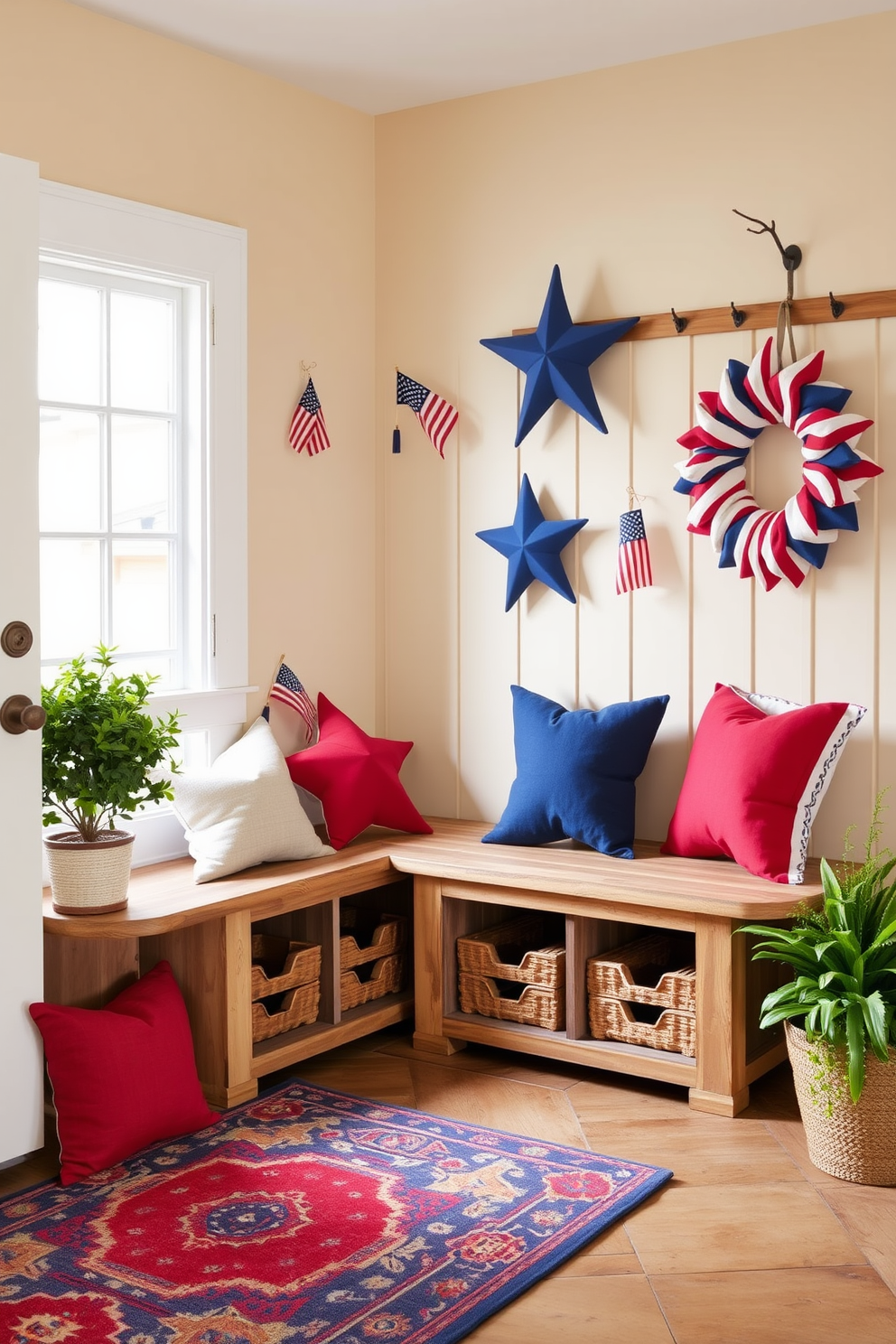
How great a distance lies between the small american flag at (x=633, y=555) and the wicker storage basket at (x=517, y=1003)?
42.4 inches

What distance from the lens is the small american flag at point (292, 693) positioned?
151 inches

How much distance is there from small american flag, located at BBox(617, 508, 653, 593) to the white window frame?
3.40 ft

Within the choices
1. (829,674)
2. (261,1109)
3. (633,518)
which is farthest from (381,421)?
(261,1109)

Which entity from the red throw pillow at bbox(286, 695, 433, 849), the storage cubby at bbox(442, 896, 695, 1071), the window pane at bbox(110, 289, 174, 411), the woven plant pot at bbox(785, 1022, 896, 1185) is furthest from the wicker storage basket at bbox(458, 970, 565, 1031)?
the window pane at bbox(110, 289, 174, 411)

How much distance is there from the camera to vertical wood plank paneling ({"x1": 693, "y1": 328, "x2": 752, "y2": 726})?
11.5 ft

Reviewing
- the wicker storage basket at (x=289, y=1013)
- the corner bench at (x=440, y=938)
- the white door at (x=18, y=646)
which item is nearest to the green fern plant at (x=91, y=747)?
the white door at (x=18, y=646)

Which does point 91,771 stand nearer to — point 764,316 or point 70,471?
point 70,471

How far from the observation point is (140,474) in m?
3.50

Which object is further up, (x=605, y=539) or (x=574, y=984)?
(x=605, y=539)

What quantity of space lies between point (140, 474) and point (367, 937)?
4.64ft

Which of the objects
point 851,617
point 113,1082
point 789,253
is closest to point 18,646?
point 113,1082

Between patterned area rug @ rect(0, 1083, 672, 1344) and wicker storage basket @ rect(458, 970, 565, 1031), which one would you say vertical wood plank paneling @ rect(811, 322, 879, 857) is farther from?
patterned area rug @ rect(0, 1083, 672, 1344)

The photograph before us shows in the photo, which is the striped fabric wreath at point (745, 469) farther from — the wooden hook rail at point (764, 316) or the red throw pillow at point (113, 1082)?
the red throw pillow at point (113, 1082)

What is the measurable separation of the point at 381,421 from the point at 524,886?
5.31 feet
